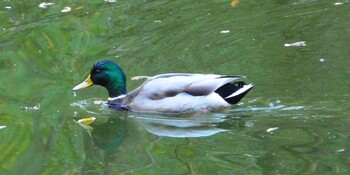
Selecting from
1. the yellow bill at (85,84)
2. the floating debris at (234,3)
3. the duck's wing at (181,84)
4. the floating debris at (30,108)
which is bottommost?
the floating debris at (234,3)

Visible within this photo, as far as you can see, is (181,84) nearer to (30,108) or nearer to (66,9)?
(30,108)

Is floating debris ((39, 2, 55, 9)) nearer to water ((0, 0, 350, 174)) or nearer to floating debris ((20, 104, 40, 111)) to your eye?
water ((0, 0, 350, 174))

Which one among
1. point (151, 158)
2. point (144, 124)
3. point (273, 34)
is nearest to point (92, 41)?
point (273, 34)

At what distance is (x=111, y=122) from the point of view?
9.37 m

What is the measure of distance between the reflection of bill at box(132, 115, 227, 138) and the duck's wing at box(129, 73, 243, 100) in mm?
273

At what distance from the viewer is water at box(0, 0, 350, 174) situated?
7746mm

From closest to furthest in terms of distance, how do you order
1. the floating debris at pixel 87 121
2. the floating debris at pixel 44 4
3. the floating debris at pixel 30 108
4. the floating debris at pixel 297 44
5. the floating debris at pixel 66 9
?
the floating debris at pixel 87 121 → the floating debris at pixel 30 108 → the floating debris at pixel 297 44 → the floating debris at pixel 66 9 → the floating debris at pixel 44 4

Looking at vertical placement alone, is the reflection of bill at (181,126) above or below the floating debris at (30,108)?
below

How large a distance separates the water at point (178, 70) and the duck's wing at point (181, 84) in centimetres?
25

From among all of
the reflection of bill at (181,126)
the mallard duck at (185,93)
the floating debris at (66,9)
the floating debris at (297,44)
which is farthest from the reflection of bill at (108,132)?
the floating debris at (66,9)

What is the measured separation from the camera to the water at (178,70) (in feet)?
25.4

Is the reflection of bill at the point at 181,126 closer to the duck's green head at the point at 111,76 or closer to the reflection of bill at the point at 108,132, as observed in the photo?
the reflection of bill at the point at 108,132

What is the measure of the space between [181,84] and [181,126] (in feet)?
2.06

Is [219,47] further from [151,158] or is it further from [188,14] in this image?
[151,158]
